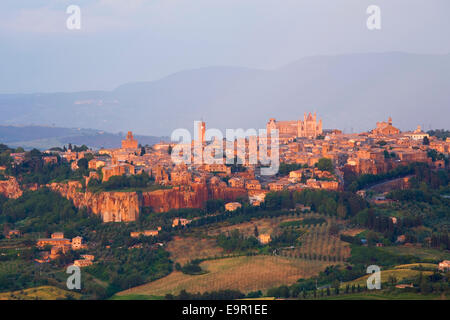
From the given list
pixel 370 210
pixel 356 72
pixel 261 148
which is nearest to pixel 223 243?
pixel 370 210

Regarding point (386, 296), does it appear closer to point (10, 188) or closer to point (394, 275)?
point (394, 275)

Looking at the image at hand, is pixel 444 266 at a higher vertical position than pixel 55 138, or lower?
lower

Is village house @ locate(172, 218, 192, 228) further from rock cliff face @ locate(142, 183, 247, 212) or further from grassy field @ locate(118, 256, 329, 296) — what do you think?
grassy field @ locate(118, 256, 329, 296)

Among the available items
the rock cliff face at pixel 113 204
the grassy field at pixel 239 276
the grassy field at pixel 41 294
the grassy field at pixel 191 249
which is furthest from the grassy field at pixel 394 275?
the rock cliff face at pixel 113 204

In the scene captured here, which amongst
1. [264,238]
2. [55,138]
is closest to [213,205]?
[264,238]

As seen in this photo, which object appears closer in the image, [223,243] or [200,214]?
[223,243]
